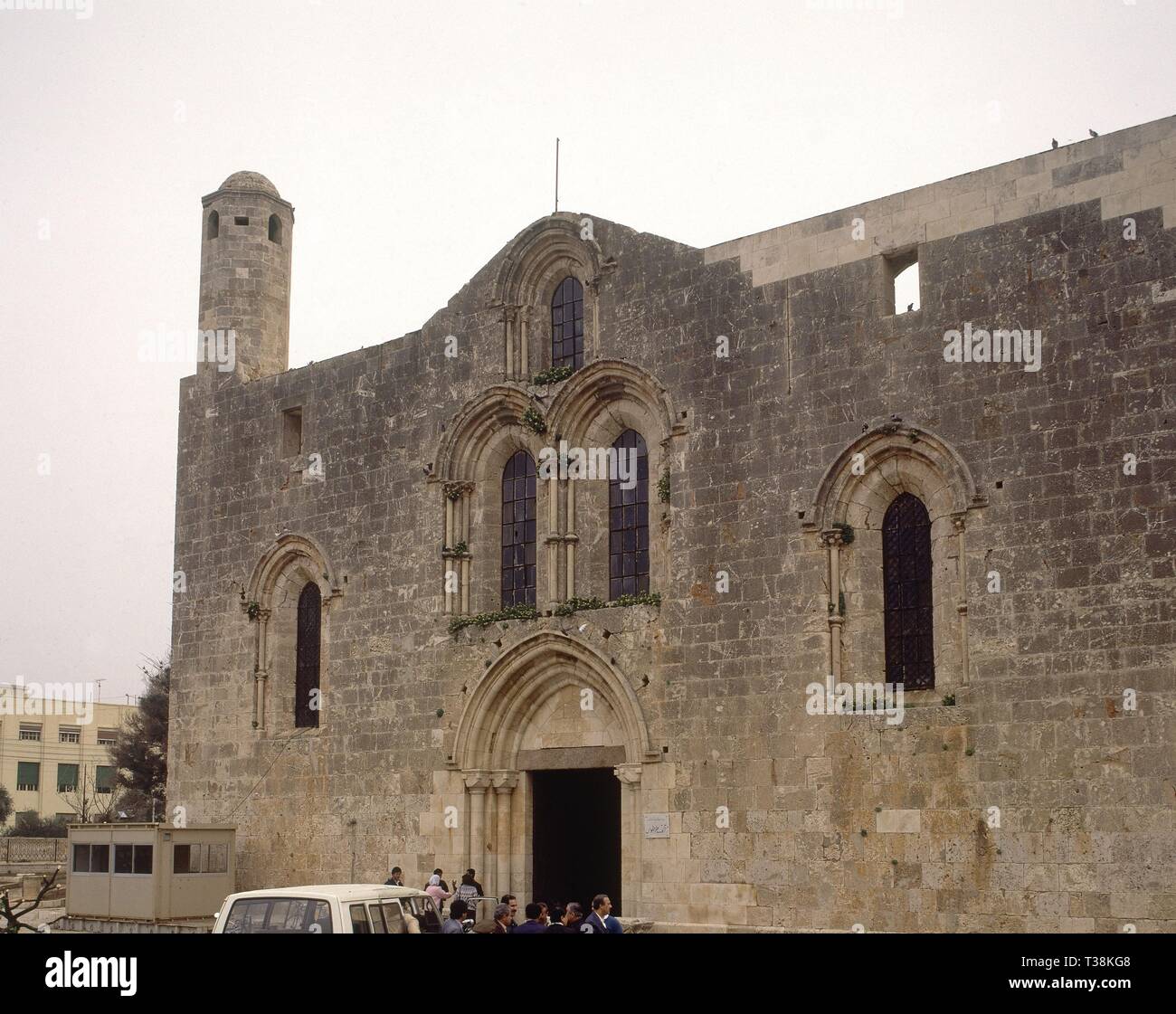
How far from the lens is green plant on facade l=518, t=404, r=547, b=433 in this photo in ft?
69.5

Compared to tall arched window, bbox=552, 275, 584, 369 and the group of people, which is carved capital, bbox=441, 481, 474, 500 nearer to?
tall arched window, bbox=552, 275, 584, 369

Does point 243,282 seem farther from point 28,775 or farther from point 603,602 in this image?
point 28,775

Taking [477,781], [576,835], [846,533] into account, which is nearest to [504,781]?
[477,781]

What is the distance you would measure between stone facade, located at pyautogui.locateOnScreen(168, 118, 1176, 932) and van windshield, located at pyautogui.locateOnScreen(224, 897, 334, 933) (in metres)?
7.57

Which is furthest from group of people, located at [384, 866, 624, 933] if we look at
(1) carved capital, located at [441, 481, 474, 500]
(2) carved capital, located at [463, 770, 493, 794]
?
(1) carved capital, located at [441, 481, 474, 500]

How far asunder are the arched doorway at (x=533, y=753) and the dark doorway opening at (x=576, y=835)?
0.02 metres

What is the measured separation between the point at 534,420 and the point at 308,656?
606 centimetres

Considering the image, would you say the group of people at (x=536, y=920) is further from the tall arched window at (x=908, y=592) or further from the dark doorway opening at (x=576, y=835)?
the dark doorway opening at (x=576, y=835)

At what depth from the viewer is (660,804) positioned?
19.1 metres

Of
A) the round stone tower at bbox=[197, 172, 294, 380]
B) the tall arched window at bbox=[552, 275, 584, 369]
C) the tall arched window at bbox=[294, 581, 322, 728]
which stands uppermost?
the round stone tower at bbox=[197, 172, 294, 380]

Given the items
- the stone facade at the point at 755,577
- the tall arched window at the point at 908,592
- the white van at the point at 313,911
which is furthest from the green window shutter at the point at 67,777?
the white van at the point at 313,911

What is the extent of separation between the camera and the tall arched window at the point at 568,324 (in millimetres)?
21438

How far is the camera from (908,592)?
17562 mm
